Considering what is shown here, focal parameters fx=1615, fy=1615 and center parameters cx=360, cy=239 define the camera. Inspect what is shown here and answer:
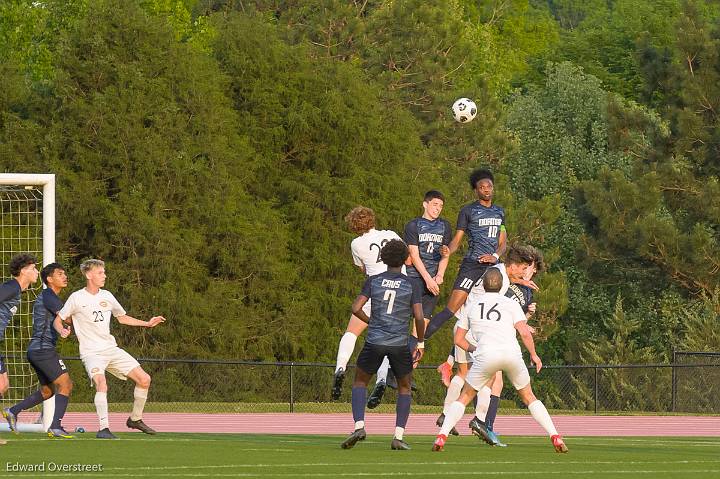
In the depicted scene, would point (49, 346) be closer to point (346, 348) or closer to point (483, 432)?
point (346, 348)

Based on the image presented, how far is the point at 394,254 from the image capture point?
1464cm

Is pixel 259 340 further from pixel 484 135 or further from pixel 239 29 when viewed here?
pixel 484 135

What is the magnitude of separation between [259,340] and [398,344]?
32.2m

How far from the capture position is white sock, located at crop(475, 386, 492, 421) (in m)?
16.1

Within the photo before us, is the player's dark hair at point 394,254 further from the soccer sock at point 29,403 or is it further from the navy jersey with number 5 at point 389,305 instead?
the soccer sock at point 29,403

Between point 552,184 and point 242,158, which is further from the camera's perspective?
point 552,184

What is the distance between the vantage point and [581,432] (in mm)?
21578

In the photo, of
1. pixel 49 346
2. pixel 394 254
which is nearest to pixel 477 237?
pixel 394 254

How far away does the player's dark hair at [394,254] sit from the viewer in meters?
14.6

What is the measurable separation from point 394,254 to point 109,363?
389 centimetres

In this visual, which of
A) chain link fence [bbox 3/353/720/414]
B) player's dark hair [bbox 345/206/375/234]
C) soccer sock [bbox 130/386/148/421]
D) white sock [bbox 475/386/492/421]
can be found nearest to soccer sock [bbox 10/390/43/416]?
soccer sock [bbox 130/386/148/421]

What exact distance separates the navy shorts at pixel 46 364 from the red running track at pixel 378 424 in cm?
279

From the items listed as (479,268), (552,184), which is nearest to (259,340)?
(552,184)

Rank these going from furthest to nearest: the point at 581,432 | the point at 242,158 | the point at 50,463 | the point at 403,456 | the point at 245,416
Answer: the point at 242,158, the point at 245,416, the point at 581,432, the point at 403,456, the point at 50,463
